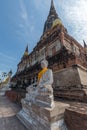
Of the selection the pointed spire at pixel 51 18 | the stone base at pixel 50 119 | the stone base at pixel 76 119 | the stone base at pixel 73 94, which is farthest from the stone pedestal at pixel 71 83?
the pointed spire at pixel 51 18

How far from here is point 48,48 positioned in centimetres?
1224

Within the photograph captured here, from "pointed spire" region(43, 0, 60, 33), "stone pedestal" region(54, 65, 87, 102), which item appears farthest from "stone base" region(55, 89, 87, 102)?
"pointed spire" region(43, 0, 60, 33)

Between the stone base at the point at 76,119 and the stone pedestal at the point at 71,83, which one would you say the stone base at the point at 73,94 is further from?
the stone base at the point at 76,119

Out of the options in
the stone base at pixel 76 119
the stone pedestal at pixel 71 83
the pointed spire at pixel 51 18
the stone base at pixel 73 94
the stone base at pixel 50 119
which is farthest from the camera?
the pointed spire at pixel 51 18

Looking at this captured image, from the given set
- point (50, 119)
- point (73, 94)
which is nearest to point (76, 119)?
point (50, 119)

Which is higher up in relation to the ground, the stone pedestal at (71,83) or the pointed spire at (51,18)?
the pointed spire at (51,18)

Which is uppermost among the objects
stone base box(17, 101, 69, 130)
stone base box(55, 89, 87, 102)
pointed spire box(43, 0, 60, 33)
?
pointed spire box(43, 0, 60, 33)

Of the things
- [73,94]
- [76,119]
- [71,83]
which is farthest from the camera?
[71,83]

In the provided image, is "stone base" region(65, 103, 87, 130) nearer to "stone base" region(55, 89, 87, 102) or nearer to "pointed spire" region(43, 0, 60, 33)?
"stone base" region(55, 89, 87, 102)

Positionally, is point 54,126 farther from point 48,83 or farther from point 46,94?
point 48,83

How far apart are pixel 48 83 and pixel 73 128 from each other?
74.2 inches

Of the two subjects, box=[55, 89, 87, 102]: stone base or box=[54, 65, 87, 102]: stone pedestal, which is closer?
box=[55, 89, 87, 102]: stone base

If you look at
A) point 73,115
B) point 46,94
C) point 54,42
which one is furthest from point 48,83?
point 54,42

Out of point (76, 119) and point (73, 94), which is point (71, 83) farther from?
point (76, 119)
